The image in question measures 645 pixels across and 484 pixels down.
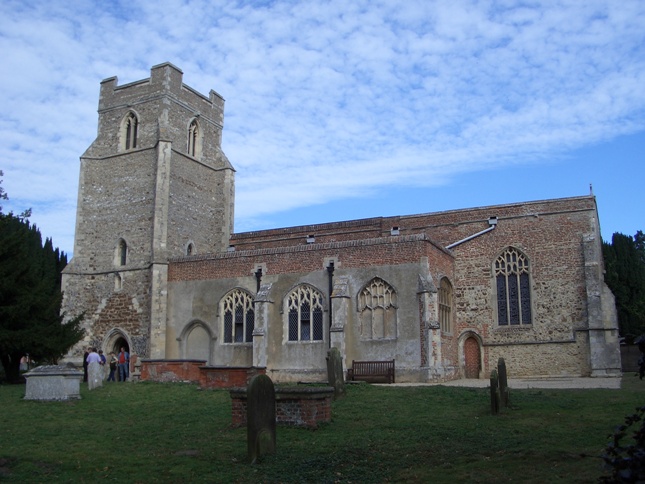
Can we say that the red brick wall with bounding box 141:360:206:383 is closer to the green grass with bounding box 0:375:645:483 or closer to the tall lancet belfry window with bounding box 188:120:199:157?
the green grass with bounding box 0:375:645:483

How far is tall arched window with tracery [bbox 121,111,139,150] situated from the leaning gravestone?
967 inches

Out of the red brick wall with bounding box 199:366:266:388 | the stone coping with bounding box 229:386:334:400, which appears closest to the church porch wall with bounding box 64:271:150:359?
the red brick wall with bounding box 199:366:266:388

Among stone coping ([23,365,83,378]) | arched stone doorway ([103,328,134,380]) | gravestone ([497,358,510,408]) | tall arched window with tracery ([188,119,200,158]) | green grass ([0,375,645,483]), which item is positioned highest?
tall arched window with tracery ([188,119,200,158])

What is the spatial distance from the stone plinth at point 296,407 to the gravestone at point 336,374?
386cm

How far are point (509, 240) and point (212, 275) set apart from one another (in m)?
12.9

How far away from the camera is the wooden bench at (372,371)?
22.0 meters

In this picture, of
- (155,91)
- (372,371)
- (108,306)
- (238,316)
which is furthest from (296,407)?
(155,91)

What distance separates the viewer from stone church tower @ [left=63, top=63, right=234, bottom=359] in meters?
29.0

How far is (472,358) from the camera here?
1058 inches

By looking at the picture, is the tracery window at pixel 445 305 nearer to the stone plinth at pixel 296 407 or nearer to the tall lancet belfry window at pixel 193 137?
the stone plinth at pixel 296 407

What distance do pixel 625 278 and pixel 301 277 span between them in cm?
2566

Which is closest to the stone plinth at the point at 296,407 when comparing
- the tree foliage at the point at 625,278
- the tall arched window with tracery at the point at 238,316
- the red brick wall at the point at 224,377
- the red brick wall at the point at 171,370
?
the red brick wall at the point at 224,377

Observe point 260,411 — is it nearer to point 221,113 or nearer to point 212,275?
point 212,275

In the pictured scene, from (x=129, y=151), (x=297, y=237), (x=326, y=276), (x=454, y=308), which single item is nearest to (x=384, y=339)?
(x=326, y=276)
